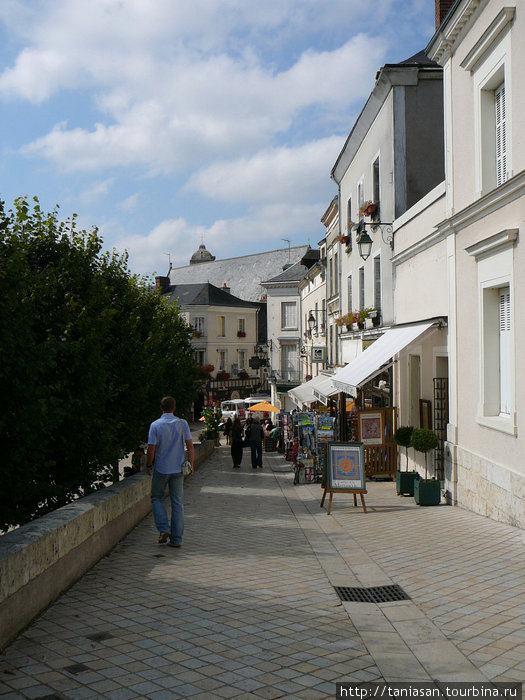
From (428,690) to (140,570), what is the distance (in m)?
3.41

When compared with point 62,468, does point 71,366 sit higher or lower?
higher

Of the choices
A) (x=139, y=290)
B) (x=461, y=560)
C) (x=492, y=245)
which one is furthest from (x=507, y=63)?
(x=139, y=290)

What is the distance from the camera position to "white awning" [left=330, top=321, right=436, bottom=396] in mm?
12747

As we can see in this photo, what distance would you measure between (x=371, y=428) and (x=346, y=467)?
407 centimetres

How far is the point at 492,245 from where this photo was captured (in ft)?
30.4

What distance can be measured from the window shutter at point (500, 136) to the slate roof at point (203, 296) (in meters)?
51.1

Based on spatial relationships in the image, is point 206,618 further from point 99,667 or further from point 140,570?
point 140,570

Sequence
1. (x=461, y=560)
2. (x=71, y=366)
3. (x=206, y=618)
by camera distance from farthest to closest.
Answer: (x=71, y=366) → (x=461, y=560) → (x=206, y=618)

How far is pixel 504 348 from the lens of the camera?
31.7 feet

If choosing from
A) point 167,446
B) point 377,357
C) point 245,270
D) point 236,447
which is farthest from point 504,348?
point 245,270

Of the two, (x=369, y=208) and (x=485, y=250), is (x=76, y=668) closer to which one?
(x=485, y=250)

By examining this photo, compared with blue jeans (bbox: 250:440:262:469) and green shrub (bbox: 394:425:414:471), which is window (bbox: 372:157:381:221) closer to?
green shrub (bbox: 394:425:414:471)

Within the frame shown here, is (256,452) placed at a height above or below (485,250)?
below

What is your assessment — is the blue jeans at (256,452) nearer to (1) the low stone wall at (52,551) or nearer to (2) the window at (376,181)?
(2) the window at (376,181)
